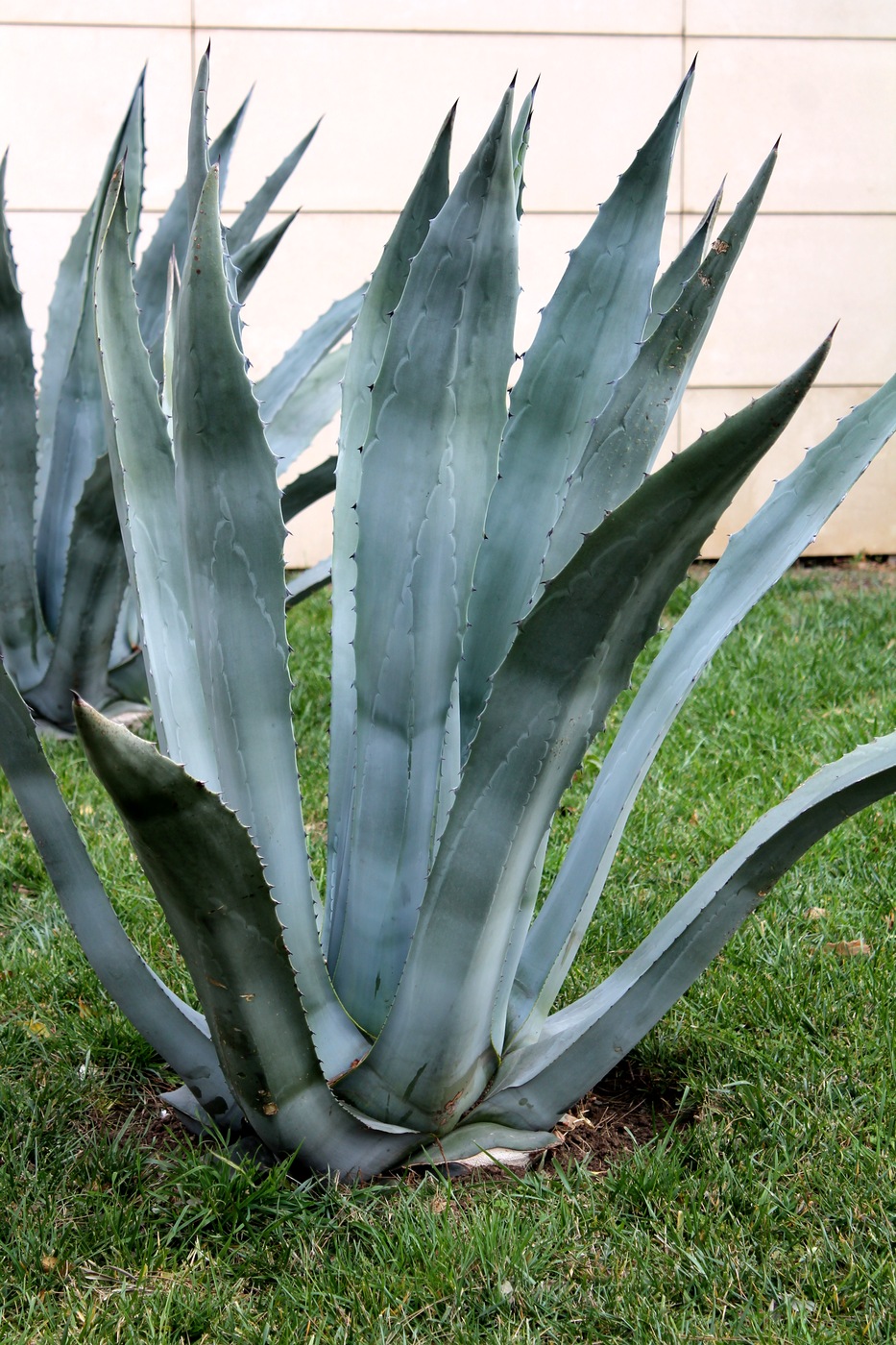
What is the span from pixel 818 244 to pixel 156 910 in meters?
4.90

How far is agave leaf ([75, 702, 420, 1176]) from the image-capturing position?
1203 mm

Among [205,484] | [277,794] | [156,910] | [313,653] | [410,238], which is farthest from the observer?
Result: [313,653]

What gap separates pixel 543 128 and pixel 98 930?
5.09 metres

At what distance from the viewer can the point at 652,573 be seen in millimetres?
1286

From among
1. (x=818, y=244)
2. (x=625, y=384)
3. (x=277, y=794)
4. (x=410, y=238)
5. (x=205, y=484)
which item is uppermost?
(x=818, y=244)

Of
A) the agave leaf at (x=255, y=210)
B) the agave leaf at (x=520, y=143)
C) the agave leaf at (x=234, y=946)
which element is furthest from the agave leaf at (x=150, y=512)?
the agave leaf at (x=255, y=210)

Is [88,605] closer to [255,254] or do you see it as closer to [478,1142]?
[255,254]

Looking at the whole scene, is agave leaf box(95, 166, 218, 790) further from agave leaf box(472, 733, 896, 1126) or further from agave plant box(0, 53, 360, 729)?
agave plant box(0, 53, 360, 729)

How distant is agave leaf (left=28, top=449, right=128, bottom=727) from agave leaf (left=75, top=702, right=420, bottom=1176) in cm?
195

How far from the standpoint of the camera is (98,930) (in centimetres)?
159

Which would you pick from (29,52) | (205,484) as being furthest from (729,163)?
(205,484)

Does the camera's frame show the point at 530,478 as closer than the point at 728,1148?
Yes

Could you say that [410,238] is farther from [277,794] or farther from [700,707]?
[700,707]

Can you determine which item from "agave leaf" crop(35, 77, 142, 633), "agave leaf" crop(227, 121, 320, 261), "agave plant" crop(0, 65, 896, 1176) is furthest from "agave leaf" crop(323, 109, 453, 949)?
"agave leaf" crop(35, 77, 142, 633)
